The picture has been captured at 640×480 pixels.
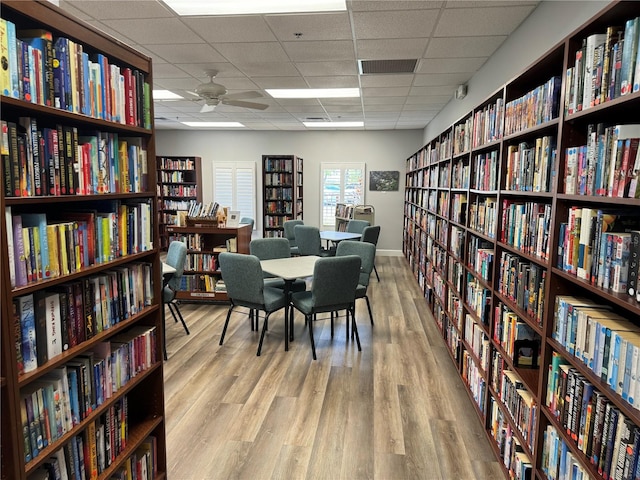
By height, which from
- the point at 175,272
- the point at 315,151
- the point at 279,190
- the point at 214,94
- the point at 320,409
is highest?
the point at 214,94

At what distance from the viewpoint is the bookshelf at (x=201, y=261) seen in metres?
5.32

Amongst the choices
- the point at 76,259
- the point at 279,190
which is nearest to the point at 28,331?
the point at 76,259

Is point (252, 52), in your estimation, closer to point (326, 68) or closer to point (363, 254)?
point (326, 68)

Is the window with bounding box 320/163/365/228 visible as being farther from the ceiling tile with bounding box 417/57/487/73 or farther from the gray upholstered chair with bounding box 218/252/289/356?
the gray upholstered chair with bounding box 218/252/289/356

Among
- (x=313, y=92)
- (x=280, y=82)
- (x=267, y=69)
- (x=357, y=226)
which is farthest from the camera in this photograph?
(x=357, y=226)

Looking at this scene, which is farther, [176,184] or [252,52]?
[176,184]

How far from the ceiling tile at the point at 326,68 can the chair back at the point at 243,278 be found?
83.8 inches

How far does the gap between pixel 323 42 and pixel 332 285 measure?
84.3 inches

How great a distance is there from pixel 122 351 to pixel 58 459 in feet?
1.53

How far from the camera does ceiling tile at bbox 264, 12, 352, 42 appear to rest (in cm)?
309

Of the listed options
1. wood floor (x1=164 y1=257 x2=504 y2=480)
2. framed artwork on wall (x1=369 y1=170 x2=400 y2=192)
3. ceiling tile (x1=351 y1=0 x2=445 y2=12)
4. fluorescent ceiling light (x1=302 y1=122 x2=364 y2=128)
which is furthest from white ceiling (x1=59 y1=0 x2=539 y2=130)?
framed artwork on wall (x1=369 y1=170 x2=400 y2=192)

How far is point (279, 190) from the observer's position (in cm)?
866

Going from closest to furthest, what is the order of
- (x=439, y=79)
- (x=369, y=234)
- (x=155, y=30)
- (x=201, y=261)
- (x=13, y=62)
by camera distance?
(x=13, y=62), (x=155, y=30), (x=439, y=79), (x=201, y=261), (x=369, y=234)

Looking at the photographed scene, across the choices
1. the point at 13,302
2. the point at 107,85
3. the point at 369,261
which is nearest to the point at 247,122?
the point at 369,261
